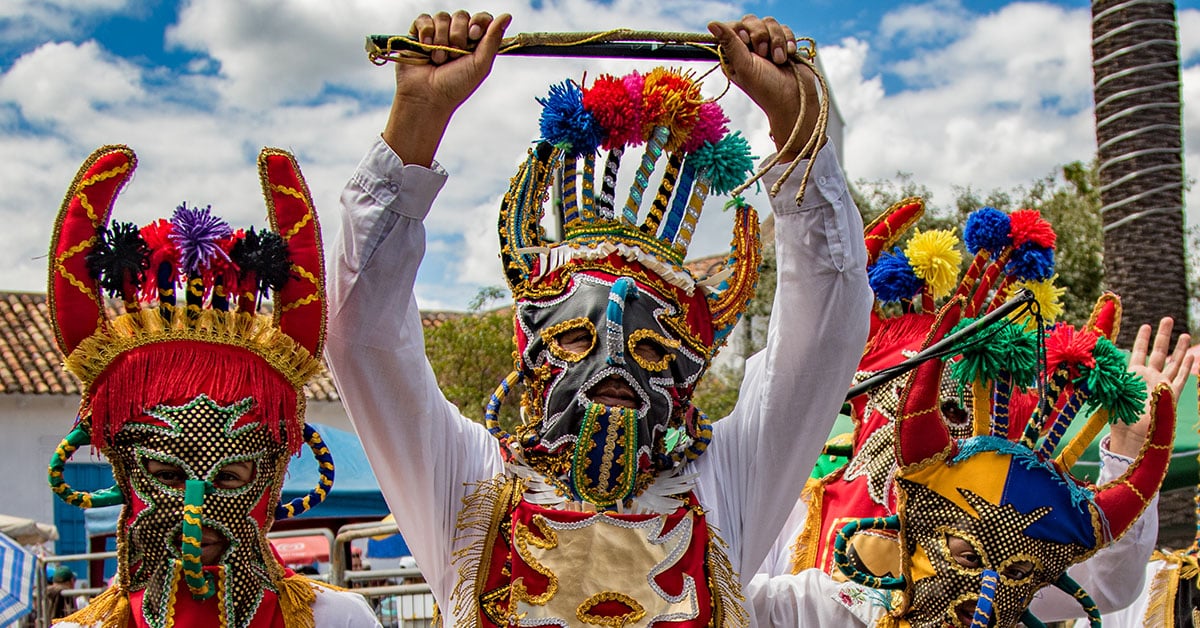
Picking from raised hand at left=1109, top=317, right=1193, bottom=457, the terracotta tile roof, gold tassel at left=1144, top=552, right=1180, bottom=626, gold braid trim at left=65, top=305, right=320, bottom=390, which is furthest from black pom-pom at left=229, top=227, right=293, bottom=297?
the terracotta tile roof

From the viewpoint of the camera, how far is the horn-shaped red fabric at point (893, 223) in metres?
4.35

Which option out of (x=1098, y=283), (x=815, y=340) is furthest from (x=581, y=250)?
(x=1098, y=283)

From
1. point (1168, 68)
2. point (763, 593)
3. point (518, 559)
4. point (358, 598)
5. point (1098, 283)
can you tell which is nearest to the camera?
point (518, 559)

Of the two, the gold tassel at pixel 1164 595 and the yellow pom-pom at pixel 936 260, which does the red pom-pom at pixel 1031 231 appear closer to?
the yellow pom-pom at pixel 936 260

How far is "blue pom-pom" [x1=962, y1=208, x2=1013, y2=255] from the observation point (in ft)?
14.4

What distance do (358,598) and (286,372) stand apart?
705mm

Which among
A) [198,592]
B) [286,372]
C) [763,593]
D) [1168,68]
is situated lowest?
[763,593]

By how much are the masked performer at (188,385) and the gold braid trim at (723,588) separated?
3.25 ft

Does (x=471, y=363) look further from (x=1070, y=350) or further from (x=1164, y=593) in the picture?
(x=1070, y=350)

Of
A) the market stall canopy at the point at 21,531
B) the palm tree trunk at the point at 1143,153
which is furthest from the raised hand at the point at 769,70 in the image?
the market stall canopy at the point at 21,531

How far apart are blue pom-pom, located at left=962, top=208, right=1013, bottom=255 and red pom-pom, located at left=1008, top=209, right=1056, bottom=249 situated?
0.02 meters

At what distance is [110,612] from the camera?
9.55ft

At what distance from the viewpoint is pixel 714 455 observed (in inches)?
133

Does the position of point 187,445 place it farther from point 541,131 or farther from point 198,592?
point 541,131
